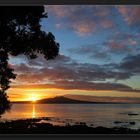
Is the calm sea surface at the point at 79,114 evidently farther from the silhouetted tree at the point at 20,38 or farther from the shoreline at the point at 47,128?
the silhouetted tree at the point at 20,38

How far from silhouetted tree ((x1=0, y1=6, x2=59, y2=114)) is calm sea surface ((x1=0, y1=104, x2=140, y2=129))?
0.57ft

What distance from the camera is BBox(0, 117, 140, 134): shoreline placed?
4.83m

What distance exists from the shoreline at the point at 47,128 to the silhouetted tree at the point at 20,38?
19 cm

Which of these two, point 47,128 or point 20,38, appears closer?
point 47,128

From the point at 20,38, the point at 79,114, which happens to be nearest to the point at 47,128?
the point at 79,114

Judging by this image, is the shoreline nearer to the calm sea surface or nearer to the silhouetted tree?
the calm sea surface

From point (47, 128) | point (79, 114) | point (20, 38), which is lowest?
point (47, 128)

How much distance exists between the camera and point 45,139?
191 inches

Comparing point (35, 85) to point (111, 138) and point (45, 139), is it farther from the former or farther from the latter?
point (111, 138)

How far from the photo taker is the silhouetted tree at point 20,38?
490 centimetres

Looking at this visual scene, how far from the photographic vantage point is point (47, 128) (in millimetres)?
4855

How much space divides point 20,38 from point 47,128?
0.98 m

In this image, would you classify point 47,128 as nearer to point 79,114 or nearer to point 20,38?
point 79,114

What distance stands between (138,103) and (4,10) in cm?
168
